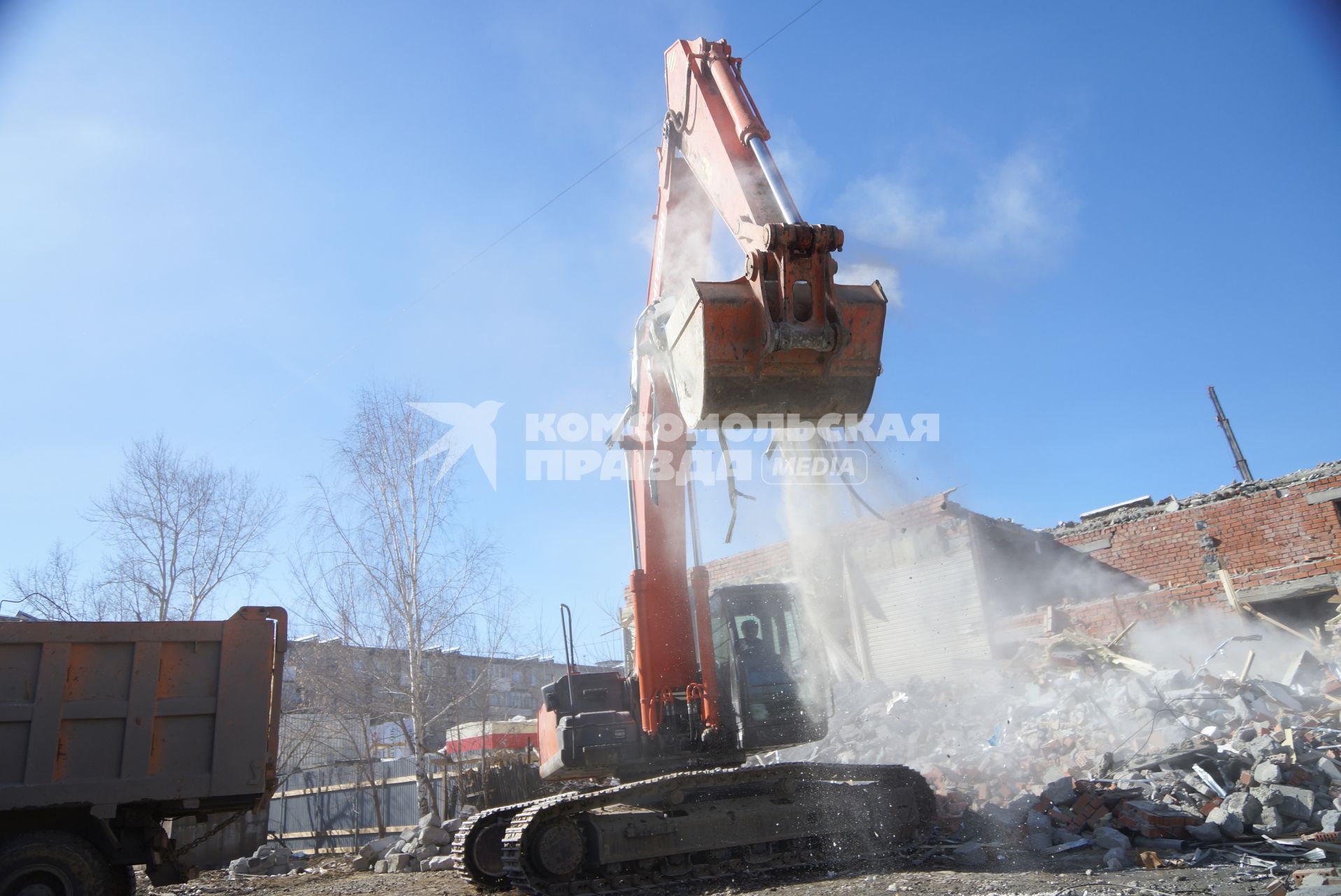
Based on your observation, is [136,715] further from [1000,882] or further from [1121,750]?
[1121,750]

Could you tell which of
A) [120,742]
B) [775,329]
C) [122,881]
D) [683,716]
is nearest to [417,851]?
[683,716]

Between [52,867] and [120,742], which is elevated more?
[120,742]

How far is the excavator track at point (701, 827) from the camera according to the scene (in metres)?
7.12

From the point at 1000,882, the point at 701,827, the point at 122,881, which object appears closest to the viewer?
the point at 122,881

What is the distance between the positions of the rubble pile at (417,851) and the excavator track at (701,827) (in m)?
3.66

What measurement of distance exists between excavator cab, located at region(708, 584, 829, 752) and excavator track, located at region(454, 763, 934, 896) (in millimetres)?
353

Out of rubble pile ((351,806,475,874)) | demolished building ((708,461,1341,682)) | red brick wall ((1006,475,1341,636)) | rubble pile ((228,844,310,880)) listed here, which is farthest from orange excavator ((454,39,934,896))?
demolished building ((708,461,1341,682))

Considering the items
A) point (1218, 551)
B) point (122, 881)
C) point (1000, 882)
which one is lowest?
point (1000, 882)

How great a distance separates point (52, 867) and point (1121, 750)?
10799 millimetres

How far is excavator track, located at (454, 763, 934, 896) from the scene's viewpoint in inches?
280

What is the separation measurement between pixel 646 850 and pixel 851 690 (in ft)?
34.9

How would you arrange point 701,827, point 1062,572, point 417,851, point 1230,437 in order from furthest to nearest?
point 1230,437 → point 1062,572 → point 417,851 → point 701,827

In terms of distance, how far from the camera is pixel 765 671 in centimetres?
778

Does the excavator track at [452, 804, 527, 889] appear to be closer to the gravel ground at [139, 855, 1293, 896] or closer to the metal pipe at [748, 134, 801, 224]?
the gravel ground at [139, 855, 1293, 896]
